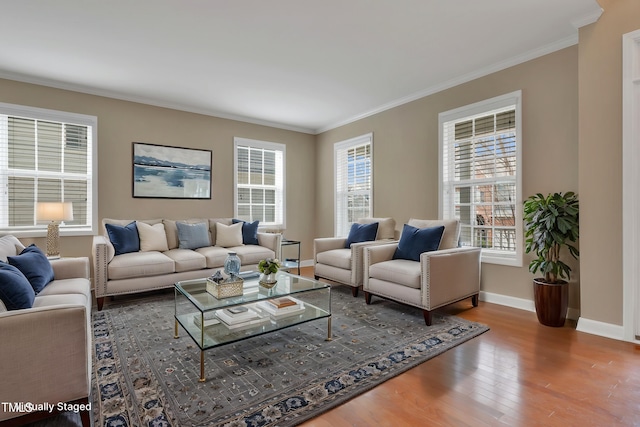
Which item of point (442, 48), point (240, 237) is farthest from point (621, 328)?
point (240, 237)

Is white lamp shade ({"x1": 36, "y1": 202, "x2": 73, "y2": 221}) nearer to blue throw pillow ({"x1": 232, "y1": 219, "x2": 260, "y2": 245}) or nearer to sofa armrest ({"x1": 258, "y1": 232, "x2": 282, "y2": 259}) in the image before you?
blue throw pillow ({"x1": 232, "y1": 219, "x2": 260, "y2": 245})

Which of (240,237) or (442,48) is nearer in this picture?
(442,48)

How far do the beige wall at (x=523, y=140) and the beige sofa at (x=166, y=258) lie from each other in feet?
6.53

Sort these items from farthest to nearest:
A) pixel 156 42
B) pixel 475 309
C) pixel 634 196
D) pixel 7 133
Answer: pixel 7 133 < pixel 475 309 < pixel 156 42 < pixel 634 196

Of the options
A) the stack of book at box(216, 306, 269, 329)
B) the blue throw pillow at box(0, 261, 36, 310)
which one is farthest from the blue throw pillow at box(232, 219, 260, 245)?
the blue throw pillow at box(0, 261, 36, 310)

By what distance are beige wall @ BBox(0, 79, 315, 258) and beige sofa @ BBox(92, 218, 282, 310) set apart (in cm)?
28

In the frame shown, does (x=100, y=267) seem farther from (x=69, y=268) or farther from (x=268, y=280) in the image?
(x=268, y=280)

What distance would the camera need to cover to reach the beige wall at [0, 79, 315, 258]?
157 inches

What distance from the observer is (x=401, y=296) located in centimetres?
311

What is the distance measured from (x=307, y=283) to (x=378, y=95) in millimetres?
2917

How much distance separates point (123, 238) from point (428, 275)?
3521mm

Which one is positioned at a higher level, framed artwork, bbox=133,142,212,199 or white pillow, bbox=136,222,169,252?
framed artwork, bbox=133,142,212,199

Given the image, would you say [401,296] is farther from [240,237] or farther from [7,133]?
[7,133]

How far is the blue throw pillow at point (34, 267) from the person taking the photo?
2.24 meters
